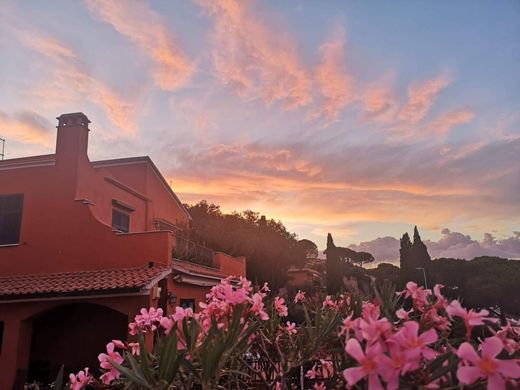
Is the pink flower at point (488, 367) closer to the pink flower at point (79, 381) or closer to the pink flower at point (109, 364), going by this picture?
the pink flower at point (109, 364)

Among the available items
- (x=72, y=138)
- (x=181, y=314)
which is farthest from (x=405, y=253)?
(x=181, y=314)

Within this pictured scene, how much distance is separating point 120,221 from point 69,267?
3768 millimetres

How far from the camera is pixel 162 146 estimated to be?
15828mm

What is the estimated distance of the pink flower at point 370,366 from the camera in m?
1.23

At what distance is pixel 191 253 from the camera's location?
52.5 feet

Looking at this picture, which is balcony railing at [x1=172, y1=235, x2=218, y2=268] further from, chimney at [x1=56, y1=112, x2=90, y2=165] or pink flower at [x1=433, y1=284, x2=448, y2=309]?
pink flower at [x1=433, y1=284, x2=448, y2=309]

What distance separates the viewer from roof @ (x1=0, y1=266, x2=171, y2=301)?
10344 millimetres

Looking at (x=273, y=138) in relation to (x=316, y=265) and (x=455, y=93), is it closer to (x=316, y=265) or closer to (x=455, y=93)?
(x=455, y=93)

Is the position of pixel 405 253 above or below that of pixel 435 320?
above

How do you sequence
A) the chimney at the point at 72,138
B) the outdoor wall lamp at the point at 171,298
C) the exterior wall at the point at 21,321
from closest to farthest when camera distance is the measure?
the exterior wall at the point at 21,321 < the outdoor wall lamp at the point at 171,298 < the chimney at the point at 72,138

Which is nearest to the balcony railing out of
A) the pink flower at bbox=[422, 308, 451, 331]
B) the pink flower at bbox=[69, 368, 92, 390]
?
the pink flower at bbox=[69, 368, 92, 390]

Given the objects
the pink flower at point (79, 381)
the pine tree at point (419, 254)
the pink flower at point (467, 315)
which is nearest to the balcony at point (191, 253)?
the pink flower at point (79, 381)

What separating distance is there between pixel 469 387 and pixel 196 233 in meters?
23.4

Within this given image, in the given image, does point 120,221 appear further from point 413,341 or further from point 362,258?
point 362,258
